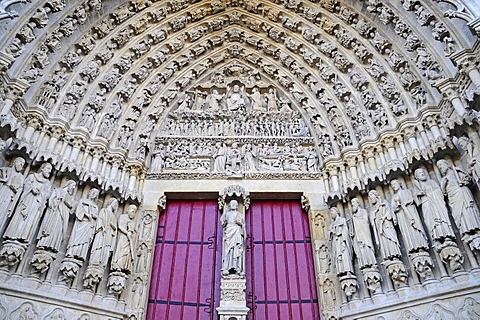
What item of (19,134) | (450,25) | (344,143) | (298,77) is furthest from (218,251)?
(450,25)

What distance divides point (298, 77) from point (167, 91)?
100 inches

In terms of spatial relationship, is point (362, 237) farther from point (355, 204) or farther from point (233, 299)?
point (233, 299)

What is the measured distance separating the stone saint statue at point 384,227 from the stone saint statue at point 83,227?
3762 millimetres

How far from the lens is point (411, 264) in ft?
14.9

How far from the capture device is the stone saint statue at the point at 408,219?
4.49m

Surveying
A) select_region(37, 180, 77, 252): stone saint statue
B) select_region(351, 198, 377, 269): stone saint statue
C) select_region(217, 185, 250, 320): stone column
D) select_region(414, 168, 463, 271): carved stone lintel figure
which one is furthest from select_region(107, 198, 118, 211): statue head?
select_region(414, 168, 463, 271): carved stone lintel figure

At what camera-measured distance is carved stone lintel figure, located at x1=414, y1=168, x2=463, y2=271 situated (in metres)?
4.16

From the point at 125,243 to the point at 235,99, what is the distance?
140 inches

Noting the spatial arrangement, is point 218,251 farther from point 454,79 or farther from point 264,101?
point 454,79

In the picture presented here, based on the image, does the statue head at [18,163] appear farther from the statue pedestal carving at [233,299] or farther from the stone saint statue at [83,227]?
the statue pedestal carving at [233,299]

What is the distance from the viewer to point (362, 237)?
16.2ft

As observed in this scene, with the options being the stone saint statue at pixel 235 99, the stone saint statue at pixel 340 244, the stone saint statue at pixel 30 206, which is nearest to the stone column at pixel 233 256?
the stone saint statue at pixel 340 244

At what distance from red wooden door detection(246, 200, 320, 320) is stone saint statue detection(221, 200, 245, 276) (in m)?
0.45

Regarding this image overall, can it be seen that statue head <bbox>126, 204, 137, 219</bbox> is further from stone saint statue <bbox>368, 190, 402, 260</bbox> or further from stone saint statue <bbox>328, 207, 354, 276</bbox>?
stone saint statue <bbox>368, 190, 402, 260</bbox>
